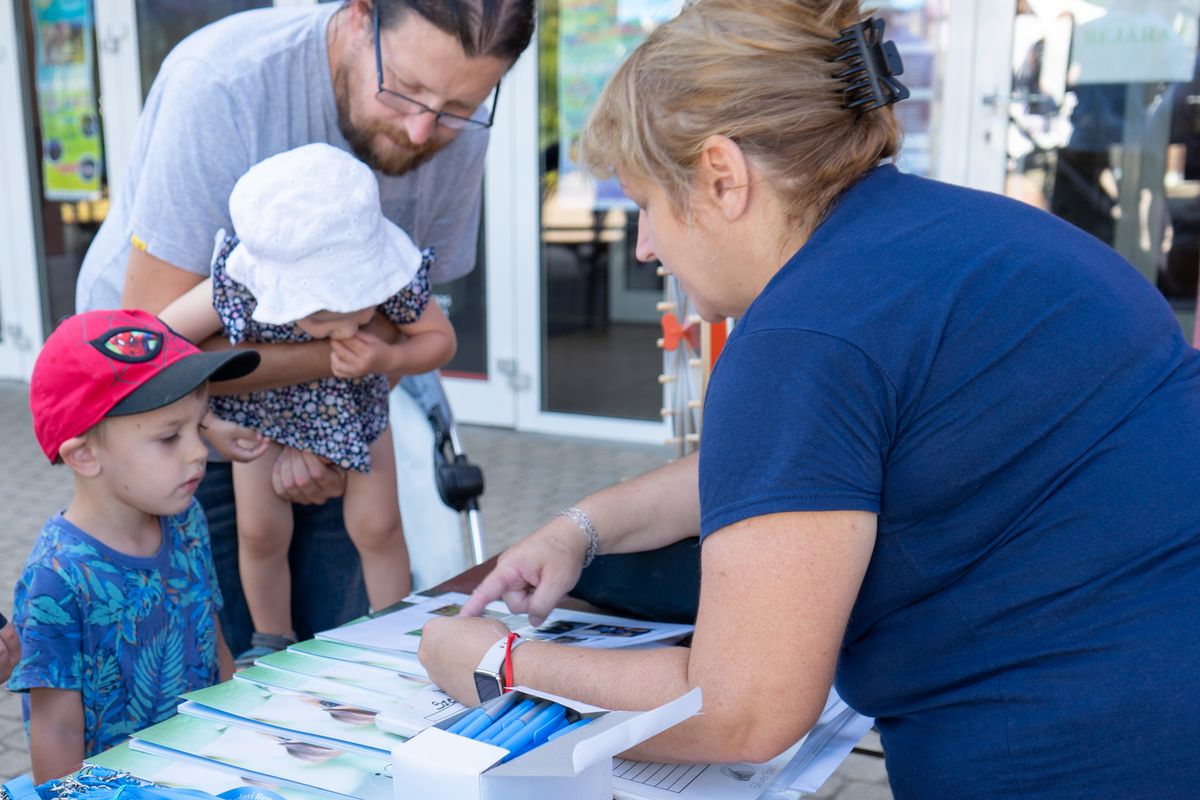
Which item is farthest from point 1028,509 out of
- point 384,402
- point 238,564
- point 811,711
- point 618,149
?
point 238,564

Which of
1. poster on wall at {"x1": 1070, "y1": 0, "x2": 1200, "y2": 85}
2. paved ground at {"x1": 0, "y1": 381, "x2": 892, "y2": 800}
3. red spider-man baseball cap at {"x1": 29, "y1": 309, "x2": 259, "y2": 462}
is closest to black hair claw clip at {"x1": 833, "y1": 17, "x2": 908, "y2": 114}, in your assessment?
red spider-man baseball cap at {"x1": 29, "y1": 309, "x2": 259, "y2": 462}

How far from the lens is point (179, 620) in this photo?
1.77 meters

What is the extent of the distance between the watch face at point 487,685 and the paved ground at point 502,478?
3297 millimetres

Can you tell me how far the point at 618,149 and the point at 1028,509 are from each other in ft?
1.82

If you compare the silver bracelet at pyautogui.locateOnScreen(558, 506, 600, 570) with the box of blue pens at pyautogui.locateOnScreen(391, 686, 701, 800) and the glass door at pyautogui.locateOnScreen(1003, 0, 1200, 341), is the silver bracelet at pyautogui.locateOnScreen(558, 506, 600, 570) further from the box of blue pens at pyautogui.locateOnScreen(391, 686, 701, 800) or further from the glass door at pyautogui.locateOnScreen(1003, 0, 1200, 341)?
the glass door at pyautogui.locateOnScreen(1003, 0, 1200, 341)

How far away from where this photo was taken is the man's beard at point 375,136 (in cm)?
202

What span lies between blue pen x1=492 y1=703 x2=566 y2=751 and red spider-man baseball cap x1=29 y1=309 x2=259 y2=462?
0.89 m

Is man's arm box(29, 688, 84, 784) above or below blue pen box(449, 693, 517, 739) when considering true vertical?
below

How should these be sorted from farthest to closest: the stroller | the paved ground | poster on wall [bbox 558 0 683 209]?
1. poster on wall [bbox 558 0 683 209]
2. the paved ground
3. the stroller

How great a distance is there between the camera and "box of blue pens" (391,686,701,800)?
89 centimetres

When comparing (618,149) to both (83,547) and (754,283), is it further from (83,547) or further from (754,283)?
(83,547)

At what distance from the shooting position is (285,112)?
201 centimetres

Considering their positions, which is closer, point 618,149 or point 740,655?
point 740,655

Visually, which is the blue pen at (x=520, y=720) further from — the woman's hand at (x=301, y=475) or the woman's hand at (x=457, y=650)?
the woman's hand at (x=301, y=475)
